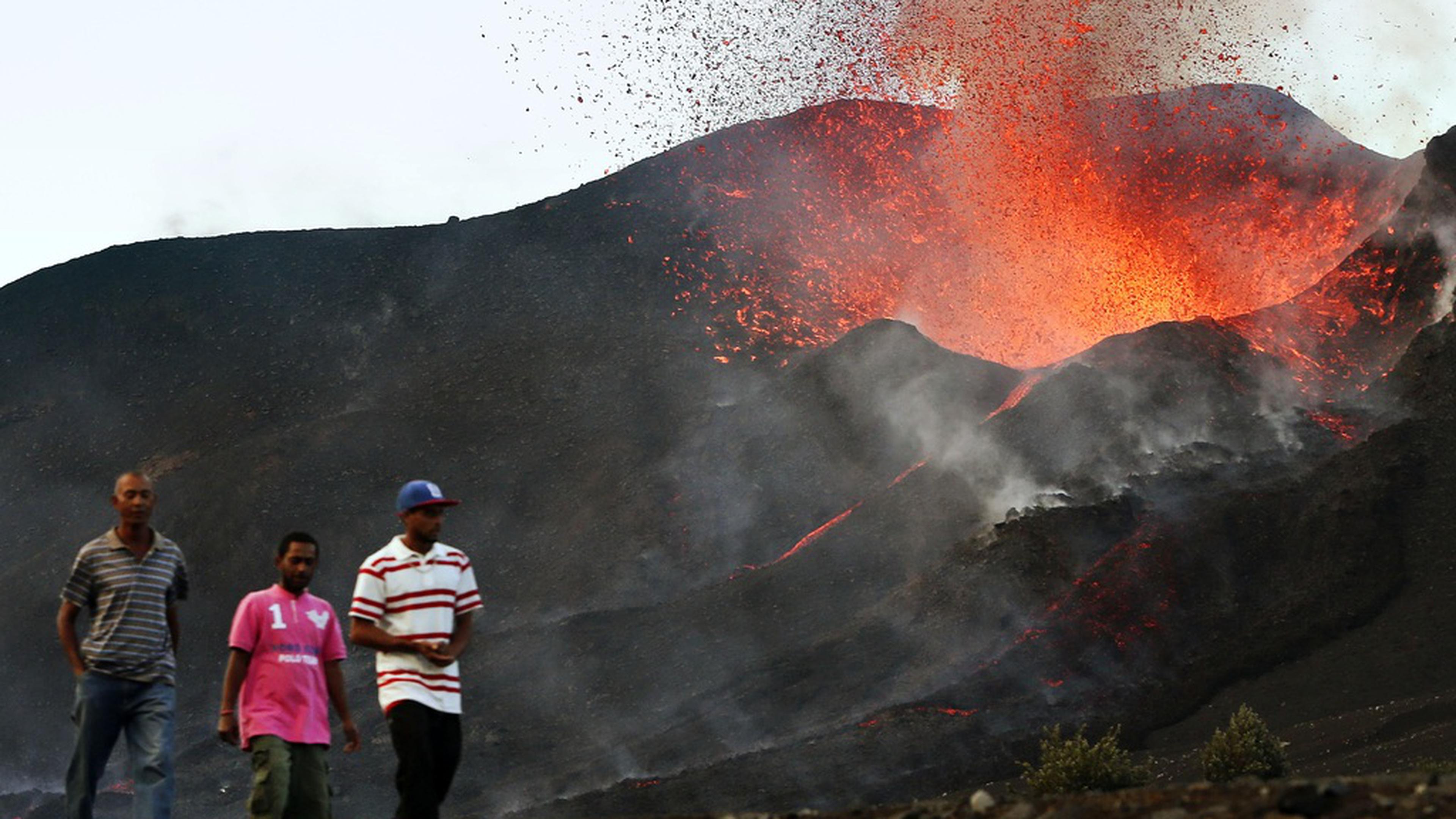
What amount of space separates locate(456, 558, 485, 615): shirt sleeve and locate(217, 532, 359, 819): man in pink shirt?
0.76 meters

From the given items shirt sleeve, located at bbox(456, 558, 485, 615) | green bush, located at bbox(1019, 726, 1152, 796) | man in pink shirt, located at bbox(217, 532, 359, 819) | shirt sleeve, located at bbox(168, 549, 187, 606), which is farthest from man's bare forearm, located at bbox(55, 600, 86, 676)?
green bush, located at bbox(1019, 726, 1152, 796)

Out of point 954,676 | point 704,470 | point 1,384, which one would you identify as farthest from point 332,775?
point 1,384

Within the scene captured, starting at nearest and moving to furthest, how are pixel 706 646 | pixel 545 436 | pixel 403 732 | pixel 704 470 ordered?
pixel 403 732 < pixel 706 646 < pixel 704 470 < pixel 545 436

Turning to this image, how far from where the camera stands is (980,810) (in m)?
6.25

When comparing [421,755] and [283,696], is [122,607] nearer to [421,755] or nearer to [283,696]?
[283,696]

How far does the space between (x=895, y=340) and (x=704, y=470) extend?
465cm

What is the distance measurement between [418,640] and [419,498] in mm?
644

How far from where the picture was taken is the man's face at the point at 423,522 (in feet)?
24.3

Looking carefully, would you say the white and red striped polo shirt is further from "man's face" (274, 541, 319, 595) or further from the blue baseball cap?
"man's face" (274, 541, 319, 595)

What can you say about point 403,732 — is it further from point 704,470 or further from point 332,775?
point 704,470

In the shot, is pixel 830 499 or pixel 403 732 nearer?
pixel 403 732

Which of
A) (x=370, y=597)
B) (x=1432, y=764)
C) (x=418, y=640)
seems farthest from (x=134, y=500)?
(x=1432, y=764)

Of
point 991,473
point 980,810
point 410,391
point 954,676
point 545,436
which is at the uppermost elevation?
point 410,391

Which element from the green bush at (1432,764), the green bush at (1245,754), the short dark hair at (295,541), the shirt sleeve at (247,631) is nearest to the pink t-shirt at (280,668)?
the shirt sleeve at (247,631)
